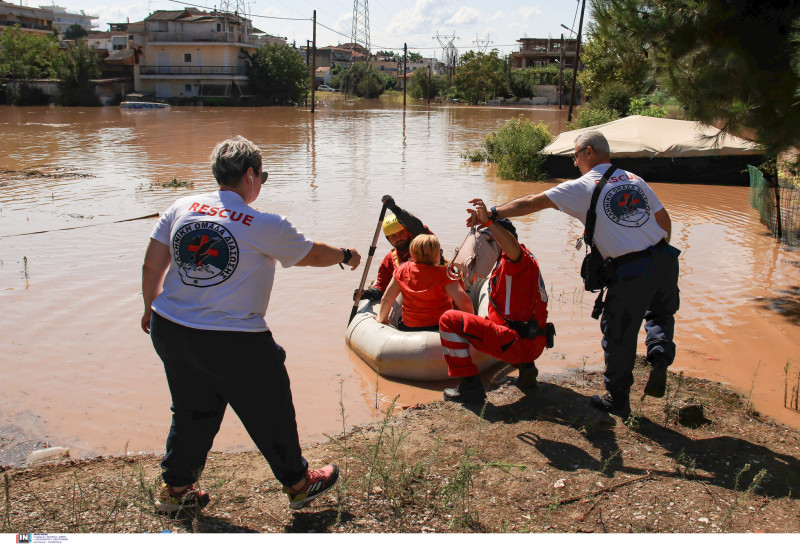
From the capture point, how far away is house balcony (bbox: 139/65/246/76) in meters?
67.7

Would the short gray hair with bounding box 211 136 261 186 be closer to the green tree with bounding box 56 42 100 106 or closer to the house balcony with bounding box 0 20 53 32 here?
the green tree with bounding box 56 42 100 106

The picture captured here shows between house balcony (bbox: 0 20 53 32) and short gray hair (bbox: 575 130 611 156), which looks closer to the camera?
short gray hair (bbox: 575 130 611 156)

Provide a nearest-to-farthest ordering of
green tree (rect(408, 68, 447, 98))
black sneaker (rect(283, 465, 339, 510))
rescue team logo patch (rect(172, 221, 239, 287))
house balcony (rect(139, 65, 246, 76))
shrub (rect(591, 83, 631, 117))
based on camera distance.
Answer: rescue team logo patch (rect(172, 221, 239, 287)) → black sneaker (rect(283, 465, 339, 510)) → shrub (rect(591, 83, 631, 117)) → house balcony (rect(139, 65, 246, 76)) → green tree (rect(408, 68, 447, 98))

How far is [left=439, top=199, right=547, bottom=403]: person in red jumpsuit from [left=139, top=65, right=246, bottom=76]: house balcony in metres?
67.9

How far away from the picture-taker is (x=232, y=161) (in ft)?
10.3

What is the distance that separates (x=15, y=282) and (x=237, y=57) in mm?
66280

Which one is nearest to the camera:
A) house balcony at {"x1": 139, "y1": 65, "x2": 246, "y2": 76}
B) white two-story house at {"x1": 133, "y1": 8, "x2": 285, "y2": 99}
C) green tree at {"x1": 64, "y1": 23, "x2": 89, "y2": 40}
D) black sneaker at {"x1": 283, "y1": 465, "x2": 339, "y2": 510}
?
black sneaker at {"x1": 283, "y1": 465, "x2": 339, "y2": 510}

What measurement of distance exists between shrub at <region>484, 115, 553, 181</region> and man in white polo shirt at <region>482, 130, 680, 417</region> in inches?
543

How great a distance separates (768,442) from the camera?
4.16m

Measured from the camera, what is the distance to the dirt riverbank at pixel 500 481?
3.20 metres

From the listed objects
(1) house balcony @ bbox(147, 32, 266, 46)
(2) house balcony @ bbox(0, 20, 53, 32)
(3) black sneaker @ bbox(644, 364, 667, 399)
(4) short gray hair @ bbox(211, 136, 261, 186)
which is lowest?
(3) black sneaker @ bbox(644, 364, 667, 399)

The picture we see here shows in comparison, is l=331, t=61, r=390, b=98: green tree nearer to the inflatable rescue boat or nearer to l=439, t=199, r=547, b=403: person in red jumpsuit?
the inflatable rescue boat

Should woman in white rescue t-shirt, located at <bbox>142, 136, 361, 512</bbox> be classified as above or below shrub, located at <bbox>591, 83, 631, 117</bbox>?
below

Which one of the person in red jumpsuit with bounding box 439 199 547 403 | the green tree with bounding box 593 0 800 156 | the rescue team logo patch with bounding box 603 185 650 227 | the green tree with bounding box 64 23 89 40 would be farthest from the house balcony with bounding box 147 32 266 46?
the green tree with bounding box 64 23 89 40
